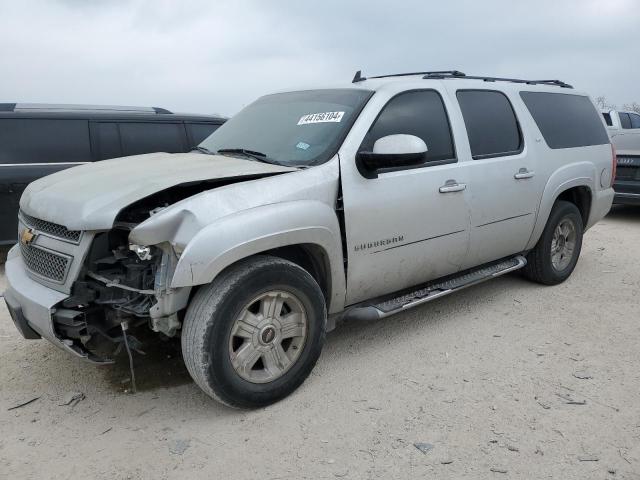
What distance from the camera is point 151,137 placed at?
660 centimetres

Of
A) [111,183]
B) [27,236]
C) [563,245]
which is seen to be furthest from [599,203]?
[27,236]

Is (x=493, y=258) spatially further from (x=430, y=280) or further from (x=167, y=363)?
(x=167, y=363)

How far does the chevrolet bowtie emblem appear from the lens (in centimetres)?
302

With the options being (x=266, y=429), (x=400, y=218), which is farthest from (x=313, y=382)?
(x=400, y=218)

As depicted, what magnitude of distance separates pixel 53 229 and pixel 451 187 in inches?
101

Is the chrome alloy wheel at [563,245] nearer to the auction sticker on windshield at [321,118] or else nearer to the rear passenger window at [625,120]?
the auction sticker on windshield at [321,118]

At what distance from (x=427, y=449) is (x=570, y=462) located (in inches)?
26.5

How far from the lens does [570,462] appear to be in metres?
2.54

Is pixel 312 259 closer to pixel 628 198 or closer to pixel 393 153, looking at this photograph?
pixel 393 153

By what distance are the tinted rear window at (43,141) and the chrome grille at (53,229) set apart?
2.85 metres

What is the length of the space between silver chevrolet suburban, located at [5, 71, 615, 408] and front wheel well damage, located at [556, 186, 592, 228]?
0.65 meters

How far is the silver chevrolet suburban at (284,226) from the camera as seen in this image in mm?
2701

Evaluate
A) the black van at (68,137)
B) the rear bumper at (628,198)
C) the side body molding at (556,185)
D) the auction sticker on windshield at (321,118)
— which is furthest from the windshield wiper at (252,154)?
the rear bumper at (628,198)

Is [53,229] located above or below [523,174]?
below
